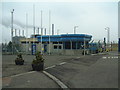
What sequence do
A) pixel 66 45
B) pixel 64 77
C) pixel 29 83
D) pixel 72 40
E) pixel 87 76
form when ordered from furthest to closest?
1. pixel 66 45
2. pixel 72 40
3. pixel 87 76
4. pixel 64 77
5. pixel 29 83

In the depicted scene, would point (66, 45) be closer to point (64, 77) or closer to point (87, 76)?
point (87, 76)

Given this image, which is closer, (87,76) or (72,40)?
(87,76)

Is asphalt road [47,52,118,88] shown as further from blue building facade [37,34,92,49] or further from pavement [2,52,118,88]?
blue building facade [37,34,92,49]

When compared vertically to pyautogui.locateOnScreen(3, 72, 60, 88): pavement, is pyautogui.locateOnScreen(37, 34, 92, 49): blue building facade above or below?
above

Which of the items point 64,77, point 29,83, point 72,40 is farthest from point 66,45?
point 29,83

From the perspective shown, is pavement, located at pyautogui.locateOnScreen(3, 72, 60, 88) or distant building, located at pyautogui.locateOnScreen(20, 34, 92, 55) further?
distant building, located at pyautogui.locateOnScreen(20, 34, 92, 55)

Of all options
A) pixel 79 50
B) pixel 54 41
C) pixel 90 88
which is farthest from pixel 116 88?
pixel 54 41

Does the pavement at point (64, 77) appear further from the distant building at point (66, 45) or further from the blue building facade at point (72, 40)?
the blue building facade at point (72, 40)

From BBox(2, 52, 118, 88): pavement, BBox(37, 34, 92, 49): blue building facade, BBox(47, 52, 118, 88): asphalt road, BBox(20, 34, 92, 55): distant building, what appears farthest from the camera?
BBox(37, 34, 92, 49): blue building facade

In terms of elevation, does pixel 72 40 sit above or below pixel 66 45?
above

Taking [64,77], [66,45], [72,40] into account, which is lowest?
[64,77]

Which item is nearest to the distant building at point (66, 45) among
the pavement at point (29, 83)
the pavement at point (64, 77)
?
the pavement at point (64, 77)

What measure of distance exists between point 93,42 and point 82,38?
8.79m

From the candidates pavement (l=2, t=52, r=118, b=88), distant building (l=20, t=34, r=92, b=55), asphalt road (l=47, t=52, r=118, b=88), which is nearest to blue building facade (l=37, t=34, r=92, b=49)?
distant building (l=20, t=34, r=92, b=55)
